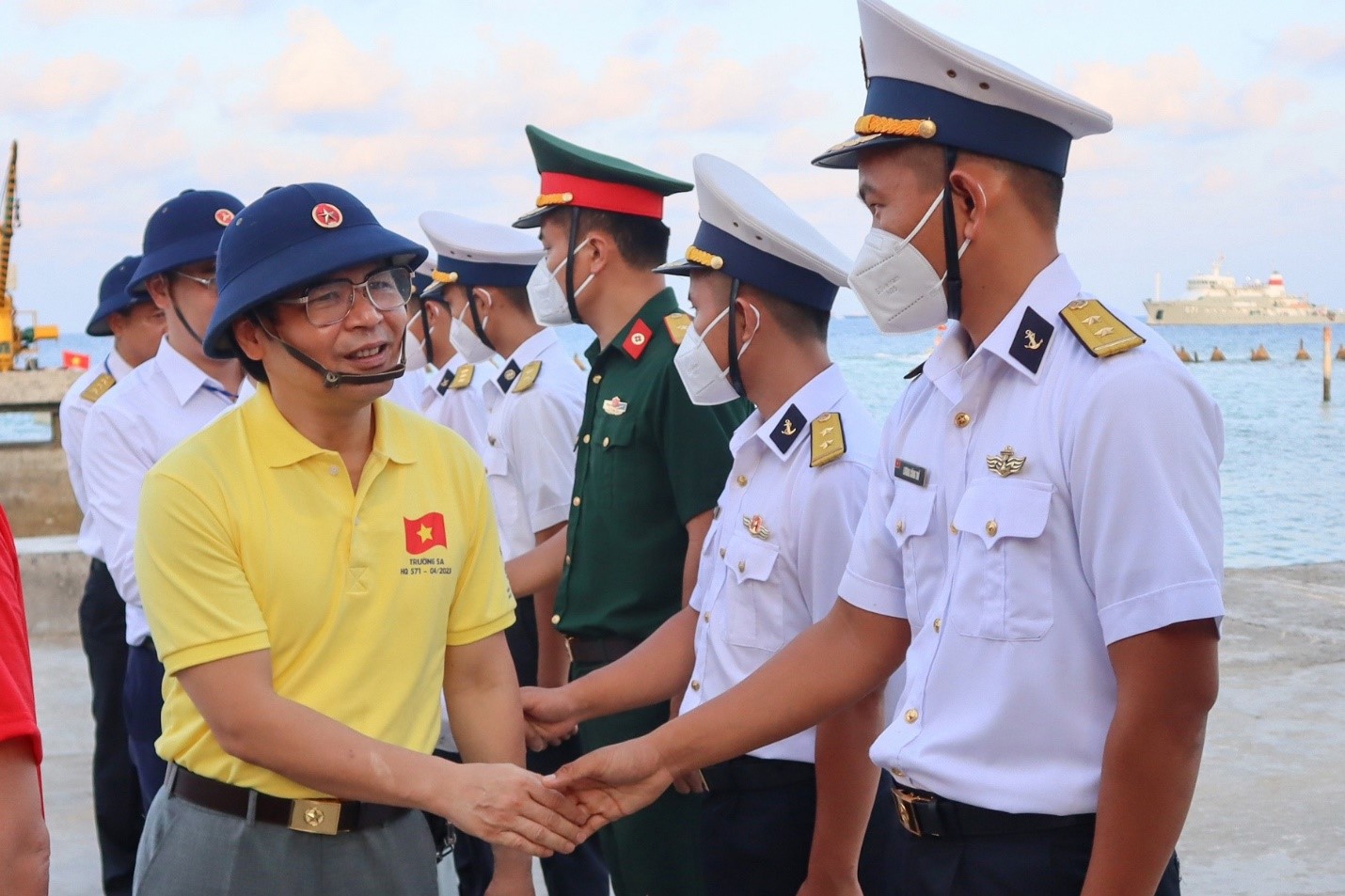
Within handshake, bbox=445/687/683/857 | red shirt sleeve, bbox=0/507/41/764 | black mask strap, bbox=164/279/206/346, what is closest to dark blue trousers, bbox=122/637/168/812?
black mask strap, bbox=164/279/206/346

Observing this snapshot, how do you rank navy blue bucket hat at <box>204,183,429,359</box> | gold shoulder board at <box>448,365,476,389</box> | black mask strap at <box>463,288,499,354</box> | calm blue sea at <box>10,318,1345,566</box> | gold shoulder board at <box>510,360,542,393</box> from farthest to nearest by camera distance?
calm blue sea at <box>10,318,1345,566</box> < gold shoulder board at <box>448,365,476,389</box> < black mask strap at <box>463,288,499,354</box> < gold shoulder board at <box>510,360,542,393</box> < navy blue bucket hat at <box>204,183,429,359</box>

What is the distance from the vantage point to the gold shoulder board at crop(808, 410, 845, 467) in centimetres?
275

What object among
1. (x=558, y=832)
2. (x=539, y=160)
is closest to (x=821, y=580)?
(x=558, y=832)

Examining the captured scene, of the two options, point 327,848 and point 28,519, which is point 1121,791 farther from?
point 28,519

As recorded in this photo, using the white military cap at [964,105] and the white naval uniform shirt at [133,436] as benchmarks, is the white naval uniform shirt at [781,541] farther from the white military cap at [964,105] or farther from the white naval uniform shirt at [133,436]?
the white naval uniform shirt at [133,436]

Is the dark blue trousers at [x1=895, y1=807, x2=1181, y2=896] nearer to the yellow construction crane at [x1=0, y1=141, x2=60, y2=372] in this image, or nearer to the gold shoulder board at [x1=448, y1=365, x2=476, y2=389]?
the gold shoulder board at [x1=448, y1=365, x2=476, y2=389]

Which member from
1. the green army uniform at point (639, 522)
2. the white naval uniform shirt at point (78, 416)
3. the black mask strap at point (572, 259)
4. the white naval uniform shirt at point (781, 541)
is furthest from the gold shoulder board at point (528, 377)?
the white naval uniform shirt at point (781, 541)

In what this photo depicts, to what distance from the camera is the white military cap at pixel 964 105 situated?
77.5 inches

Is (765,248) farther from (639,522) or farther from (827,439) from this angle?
(639,522)

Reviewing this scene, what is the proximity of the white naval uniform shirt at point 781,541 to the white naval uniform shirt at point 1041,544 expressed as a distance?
2.09 feet

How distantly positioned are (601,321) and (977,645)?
211 centimetres

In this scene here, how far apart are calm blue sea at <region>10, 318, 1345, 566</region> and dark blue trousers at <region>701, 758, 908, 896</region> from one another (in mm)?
910

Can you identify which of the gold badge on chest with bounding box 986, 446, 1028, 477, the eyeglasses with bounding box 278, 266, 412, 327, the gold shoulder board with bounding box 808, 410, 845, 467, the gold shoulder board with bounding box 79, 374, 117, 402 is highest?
the eyeglasses with bounding box 278, 266, 412, 327

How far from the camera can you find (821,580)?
2.74 metres
